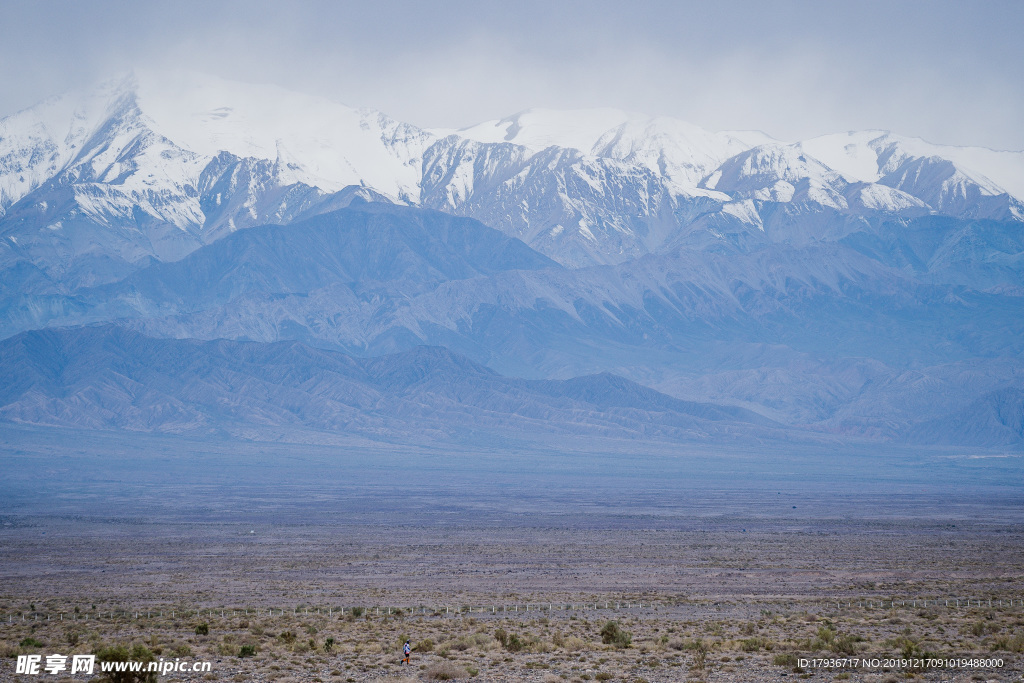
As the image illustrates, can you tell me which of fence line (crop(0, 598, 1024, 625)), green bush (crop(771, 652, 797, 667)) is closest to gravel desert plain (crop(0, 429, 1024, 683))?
green bush (crop(771, 652, 797, 667))

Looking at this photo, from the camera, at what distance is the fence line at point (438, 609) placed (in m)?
35.6

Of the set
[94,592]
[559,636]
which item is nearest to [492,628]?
[559,636]

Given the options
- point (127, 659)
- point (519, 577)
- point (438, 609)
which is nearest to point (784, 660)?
point (127, 659)

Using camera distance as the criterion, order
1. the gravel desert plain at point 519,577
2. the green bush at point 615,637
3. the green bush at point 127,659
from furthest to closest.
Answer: the green bush at point 615,637
the gravel desert plain at point 519,577
the green bush at point 127,659

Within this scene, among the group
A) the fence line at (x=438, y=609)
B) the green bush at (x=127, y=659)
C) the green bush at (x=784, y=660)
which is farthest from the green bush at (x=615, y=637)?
the green bush at (x=127, y=659)

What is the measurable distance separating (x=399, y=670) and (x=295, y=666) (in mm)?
2320

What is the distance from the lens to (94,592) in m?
43.8

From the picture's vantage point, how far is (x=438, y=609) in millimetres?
37906

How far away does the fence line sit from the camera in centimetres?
3562

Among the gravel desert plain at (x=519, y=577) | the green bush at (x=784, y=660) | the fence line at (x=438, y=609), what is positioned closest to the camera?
the green bush at (x=784, y=660)

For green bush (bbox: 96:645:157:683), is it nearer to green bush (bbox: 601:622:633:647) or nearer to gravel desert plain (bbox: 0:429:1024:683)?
gravel desert plain (bbox: 0:429:1024:683)

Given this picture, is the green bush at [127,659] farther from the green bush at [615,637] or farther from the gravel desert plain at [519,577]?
the green bush at [615,637]

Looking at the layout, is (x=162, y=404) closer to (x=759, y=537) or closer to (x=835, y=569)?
(x=759, y=537)

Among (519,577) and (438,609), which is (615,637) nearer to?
(438,609)
